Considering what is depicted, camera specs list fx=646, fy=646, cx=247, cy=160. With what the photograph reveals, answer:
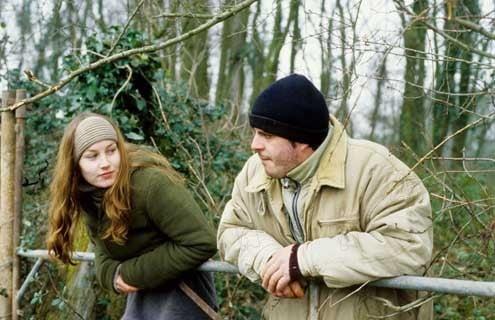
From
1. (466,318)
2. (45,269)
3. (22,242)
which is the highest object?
(22,242)

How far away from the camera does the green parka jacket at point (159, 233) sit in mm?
2883

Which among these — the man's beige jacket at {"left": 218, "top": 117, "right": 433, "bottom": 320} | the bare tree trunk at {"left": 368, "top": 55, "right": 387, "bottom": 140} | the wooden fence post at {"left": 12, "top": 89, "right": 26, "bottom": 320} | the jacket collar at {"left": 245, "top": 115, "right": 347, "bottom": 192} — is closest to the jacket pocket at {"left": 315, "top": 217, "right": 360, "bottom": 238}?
the man's beige jacket at {"left": 218, "top": 117, "right": 433, "bottom": 320}

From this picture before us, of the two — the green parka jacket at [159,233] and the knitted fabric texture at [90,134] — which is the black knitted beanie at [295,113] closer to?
the green parka jacket at [159,233]

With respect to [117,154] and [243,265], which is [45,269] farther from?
[243,265]

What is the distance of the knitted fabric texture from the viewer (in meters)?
2.99

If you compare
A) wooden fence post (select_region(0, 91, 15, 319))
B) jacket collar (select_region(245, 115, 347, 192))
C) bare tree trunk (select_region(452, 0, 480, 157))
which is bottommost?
wooden fence post (select_region(0, 91, 15, 319))

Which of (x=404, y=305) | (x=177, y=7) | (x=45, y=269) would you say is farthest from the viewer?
(x=45, y=269)

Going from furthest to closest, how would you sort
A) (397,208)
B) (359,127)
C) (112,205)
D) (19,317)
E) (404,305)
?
(359,127) → (19,317) → (112,205) → (404,305) → (397,208)

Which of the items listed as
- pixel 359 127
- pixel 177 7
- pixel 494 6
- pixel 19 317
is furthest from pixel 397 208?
pixel 359 127

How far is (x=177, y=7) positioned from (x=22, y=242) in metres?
2.18

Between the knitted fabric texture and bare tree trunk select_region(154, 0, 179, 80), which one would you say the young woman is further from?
bare tree trunk select_region(154, 0, 179, 80)

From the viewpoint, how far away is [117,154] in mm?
2992

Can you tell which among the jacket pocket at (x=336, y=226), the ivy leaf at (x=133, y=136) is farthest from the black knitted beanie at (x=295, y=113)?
the ivy leaf at (x=133, y=136)

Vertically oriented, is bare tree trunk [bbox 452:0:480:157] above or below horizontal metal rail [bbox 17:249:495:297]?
above
